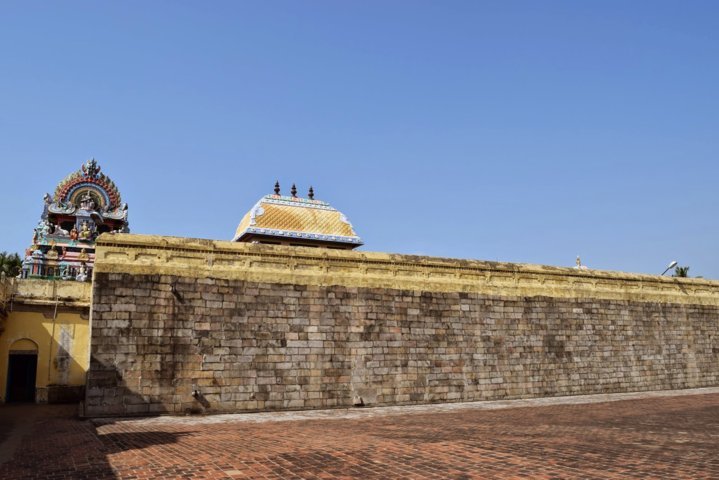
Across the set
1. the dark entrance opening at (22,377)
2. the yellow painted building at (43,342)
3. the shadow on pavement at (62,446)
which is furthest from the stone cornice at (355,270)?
the dark entrance opening at (22,377)

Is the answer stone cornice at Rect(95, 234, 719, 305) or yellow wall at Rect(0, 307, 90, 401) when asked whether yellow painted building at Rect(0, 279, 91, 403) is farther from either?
stone cornice at Rect(95, 234, 719, 305)

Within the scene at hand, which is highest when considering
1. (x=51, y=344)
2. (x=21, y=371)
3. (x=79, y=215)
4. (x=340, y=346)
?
(x=79, y=215)

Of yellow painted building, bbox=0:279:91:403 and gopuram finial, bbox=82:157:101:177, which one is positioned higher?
gopuram finial, bbox=82:157:101:177

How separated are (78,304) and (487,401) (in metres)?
15.4

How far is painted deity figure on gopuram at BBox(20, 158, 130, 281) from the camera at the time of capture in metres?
33.1

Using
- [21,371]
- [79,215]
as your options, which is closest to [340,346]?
[21,371]

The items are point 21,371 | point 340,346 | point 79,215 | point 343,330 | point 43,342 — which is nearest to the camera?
point 340,346

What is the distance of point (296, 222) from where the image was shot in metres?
27.0

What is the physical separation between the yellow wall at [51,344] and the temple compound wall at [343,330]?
19.2ft

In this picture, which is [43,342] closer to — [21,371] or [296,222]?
[21,371]

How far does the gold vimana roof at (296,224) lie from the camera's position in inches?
1031

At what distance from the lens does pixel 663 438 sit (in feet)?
33.1

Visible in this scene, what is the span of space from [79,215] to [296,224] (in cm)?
1873

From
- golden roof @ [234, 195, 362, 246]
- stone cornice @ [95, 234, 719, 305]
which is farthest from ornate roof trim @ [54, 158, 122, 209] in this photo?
stone cornice @ [95, 234, 719, 305]
